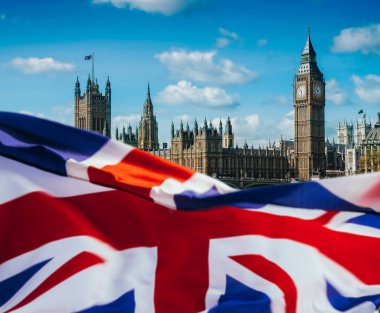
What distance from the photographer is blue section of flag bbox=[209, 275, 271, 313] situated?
2.66 m

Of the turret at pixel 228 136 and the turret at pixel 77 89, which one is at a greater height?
the turret at pixel 77 89

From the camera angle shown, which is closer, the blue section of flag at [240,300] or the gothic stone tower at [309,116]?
the blue section of flag at [240,300]

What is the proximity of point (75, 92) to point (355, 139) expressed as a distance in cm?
4166

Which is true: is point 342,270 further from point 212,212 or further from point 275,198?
point 212,212

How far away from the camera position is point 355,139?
9856 cm

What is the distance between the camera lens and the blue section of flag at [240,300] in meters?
2.66

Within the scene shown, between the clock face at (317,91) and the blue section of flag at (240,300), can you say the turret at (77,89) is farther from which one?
the blue section of flag at (240,300)

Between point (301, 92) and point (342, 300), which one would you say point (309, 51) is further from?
point (342, 300)

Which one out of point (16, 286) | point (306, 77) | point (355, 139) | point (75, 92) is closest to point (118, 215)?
point (16, 286)

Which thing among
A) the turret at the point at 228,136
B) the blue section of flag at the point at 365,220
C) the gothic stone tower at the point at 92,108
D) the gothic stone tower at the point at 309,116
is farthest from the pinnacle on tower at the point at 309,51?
the blue section of flag at the point at 365,220

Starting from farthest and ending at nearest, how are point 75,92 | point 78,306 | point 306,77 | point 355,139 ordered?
1. point 355,139
2. point 75,92
3. point 306,77
4. point 78,306

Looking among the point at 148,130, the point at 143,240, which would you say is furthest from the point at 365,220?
the point at 148,130

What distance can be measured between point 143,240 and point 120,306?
0.28 m

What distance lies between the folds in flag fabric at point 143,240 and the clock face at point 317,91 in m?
63.2
